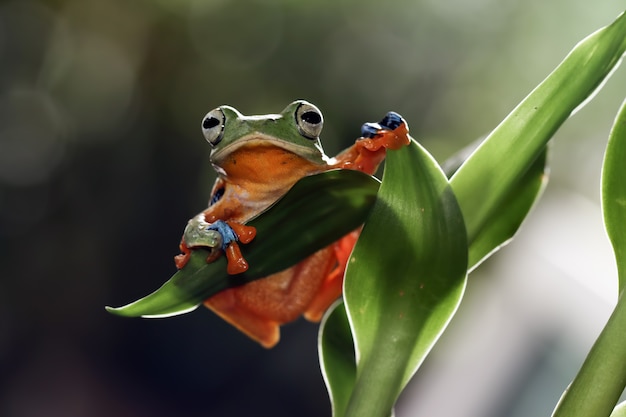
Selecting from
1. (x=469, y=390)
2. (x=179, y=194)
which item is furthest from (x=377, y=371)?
(x=179, y=194)

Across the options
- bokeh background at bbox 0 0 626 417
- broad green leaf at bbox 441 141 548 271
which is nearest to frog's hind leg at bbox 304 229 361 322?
broad green leaf at bbox 441 141 548 271

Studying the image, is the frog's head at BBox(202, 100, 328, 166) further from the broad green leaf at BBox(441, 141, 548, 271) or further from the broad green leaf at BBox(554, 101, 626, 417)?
the broad green leaf at BBox(554, 101, 626, 417)

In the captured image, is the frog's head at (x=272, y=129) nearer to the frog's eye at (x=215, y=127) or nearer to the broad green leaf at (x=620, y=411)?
the frog's eye at (x=215, y=127)

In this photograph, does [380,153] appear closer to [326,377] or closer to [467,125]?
[326,377]

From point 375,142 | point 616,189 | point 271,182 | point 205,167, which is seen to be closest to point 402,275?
point 375,142

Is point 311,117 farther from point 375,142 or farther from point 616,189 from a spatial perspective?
point 616,189

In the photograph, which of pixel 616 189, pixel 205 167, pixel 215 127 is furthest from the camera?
pixel 205 167

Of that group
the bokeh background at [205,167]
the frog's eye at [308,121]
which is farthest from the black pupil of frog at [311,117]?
the bokeh background at [205,167]
